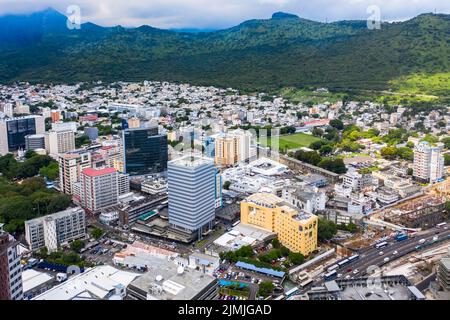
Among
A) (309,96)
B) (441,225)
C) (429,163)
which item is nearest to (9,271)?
(441,225)

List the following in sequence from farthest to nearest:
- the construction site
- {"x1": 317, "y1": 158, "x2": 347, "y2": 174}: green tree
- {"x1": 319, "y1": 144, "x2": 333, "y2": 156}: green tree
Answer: {"x1": 319, "y1": 144, "x2": 333, "y2": 156}: green tree → {"x1": 317, "y1": 158, "x2": 347, "y2": 174}: green tree → the construction site

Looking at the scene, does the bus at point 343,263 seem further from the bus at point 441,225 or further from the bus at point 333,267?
the bus at point 441,225

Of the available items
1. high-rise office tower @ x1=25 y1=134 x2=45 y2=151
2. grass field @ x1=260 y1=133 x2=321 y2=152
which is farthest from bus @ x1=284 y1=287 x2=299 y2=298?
high-rise office tower @ x1=25 y1=134 x2=45 y2=151

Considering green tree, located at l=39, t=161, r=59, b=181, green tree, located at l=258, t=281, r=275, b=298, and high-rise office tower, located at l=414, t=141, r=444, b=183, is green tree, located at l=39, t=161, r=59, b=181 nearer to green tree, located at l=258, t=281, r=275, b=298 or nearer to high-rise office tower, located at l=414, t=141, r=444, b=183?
green tree, located at l=258, t=281, r=275, b=298

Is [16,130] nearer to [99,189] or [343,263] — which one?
[99,189]

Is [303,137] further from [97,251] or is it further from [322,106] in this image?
Result: [97,251]
